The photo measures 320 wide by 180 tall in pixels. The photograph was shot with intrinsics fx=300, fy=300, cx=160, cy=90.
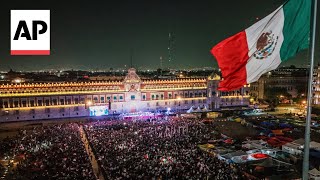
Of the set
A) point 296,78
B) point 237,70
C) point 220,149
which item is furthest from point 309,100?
point 296,78

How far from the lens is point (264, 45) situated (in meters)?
8.38

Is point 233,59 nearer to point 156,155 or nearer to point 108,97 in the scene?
point 156,155

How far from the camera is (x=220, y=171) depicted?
24.1 metres

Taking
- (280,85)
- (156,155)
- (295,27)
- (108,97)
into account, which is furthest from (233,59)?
(280,85)

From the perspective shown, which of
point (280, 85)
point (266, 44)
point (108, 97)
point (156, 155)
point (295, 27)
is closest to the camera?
point (295, 27)

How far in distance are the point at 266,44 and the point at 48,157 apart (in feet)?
80.6

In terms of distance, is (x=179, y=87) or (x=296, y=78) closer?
(x=179, y=87)

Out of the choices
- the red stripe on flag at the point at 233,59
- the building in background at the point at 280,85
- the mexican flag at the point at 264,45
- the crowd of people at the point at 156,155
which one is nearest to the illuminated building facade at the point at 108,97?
the building in background at the point at 280,85

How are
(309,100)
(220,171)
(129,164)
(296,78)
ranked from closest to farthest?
(309,100) < (220,171) < (129,164) < (296,78)

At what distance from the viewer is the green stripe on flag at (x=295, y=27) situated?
752 cm

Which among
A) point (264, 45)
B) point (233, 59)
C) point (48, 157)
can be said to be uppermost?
point (264, 45)

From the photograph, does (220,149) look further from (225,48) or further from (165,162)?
(225,48)

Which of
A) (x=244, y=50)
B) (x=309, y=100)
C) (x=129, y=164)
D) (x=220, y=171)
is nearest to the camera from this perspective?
(x=309, y=100)

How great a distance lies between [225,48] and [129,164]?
772 inches
